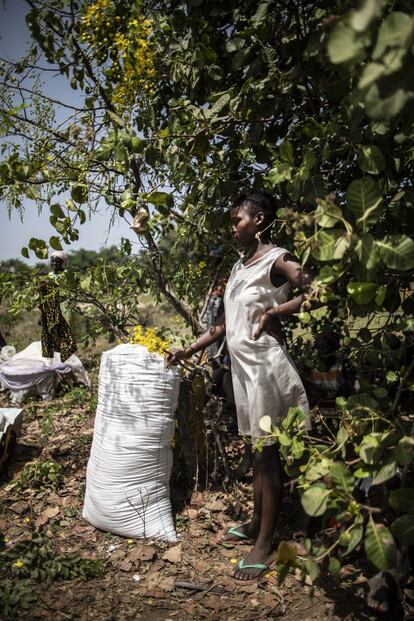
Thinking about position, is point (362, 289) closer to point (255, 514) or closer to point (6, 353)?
point (255, 514)

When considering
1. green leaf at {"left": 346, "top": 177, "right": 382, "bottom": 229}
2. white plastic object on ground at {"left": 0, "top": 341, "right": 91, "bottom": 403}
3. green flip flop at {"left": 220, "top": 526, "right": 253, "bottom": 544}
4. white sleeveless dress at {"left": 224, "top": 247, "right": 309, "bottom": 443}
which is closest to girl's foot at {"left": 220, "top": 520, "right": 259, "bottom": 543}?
green flip flop at {"left": 220, "top": 526, "right": 253, "bottom": 544}

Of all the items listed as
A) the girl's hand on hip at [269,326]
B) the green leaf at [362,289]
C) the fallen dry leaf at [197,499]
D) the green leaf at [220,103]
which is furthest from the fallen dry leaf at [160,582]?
the green leaf at [220,103]

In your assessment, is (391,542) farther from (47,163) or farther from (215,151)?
(47,163)

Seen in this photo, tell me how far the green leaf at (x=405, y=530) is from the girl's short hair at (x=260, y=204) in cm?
143

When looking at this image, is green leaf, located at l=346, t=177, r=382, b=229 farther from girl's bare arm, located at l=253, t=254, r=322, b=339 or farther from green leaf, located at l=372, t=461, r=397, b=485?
green leaf, located at l=372, t=461, r=397, b=485

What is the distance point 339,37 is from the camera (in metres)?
0.89

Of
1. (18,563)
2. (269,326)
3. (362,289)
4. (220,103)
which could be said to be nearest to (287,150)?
(220,103)

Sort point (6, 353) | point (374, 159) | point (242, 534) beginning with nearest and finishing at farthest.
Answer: point (374, 159) → point (242, 534) → point (6, 353)

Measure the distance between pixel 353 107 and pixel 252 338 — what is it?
1.05m

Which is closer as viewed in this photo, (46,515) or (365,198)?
(365,198)

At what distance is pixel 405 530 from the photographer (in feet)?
4.24

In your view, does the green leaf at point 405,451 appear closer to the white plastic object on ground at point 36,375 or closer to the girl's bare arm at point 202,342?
the girl's bare arm at point 202,342

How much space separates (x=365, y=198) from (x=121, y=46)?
5.90ft

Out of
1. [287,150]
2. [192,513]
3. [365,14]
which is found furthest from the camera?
[192,513]
